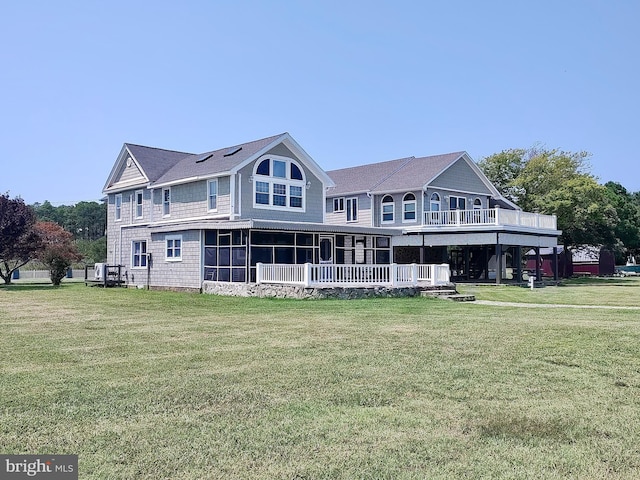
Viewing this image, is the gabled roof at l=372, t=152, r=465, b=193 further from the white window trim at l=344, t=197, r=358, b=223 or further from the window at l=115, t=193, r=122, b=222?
the window at l=115, t=193, r=122, b=222

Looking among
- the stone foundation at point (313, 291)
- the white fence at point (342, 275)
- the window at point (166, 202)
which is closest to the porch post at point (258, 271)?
the white fence at point (342, 275)

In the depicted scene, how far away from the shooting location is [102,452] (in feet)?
15.0

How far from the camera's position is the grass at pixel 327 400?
445 centimetres

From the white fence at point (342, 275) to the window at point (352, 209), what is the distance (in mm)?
13464

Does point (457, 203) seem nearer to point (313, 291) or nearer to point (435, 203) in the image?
point (435, 203)

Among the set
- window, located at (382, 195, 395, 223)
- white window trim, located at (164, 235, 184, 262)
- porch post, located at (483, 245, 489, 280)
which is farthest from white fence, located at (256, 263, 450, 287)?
porch post, located at (483, 245, 489, 280)

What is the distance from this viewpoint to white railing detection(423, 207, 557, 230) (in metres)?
29.5

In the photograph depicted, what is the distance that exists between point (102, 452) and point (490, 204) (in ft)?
118

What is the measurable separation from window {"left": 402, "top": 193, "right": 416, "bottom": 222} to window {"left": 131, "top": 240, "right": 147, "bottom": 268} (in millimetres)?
14407

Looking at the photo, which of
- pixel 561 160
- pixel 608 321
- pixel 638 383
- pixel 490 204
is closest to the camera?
pixel 638 383

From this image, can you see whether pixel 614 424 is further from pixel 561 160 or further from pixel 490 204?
pixel 561 160

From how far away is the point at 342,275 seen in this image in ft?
66.8

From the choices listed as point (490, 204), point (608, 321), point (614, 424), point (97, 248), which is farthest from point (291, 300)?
point (97, 248)

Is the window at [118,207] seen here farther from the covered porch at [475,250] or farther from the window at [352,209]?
the covered porch at [475,250]
